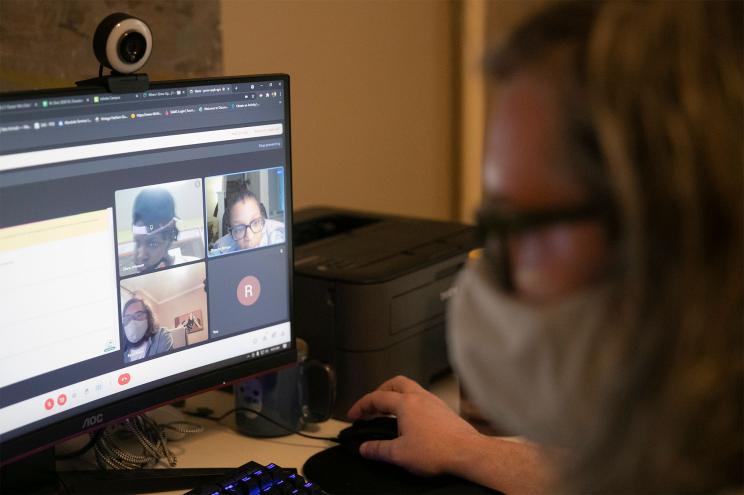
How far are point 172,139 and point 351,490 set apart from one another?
482 mm

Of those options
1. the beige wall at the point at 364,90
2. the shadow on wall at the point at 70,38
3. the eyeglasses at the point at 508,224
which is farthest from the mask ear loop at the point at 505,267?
the beige wall at the point at 364,90

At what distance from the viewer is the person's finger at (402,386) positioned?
4.43 ft

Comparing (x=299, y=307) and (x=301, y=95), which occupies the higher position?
(x=301, y=95)

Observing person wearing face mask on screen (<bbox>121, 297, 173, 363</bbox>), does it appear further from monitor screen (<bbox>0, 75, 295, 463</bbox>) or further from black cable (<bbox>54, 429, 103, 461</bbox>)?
black cable (<bbox>54, 429, 103, 461</bbox>)

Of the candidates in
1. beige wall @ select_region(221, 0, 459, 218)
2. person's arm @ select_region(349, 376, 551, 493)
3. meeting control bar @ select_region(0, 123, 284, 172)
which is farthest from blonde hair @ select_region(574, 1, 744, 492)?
beige wall @ select_region(221, 0, 459, 218)

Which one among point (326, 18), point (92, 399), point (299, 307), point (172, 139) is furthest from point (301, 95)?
point (92, 399)

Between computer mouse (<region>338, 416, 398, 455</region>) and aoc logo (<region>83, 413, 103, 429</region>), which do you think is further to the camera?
computer mouse (<region>338, 416, 398, 455</region>)

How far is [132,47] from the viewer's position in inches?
45.1

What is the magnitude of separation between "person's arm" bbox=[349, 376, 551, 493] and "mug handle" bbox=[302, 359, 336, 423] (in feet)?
0.33

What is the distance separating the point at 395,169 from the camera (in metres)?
2.37

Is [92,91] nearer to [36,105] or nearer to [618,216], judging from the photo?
[36,105]

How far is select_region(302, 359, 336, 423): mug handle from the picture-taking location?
141 centimetres

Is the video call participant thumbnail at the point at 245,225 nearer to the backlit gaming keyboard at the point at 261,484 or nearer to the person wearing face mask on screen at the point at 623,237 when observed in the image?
the backlit gaming keyboard at the point at 261,484

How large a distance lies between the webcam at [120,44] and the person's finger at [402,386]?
552 mm
